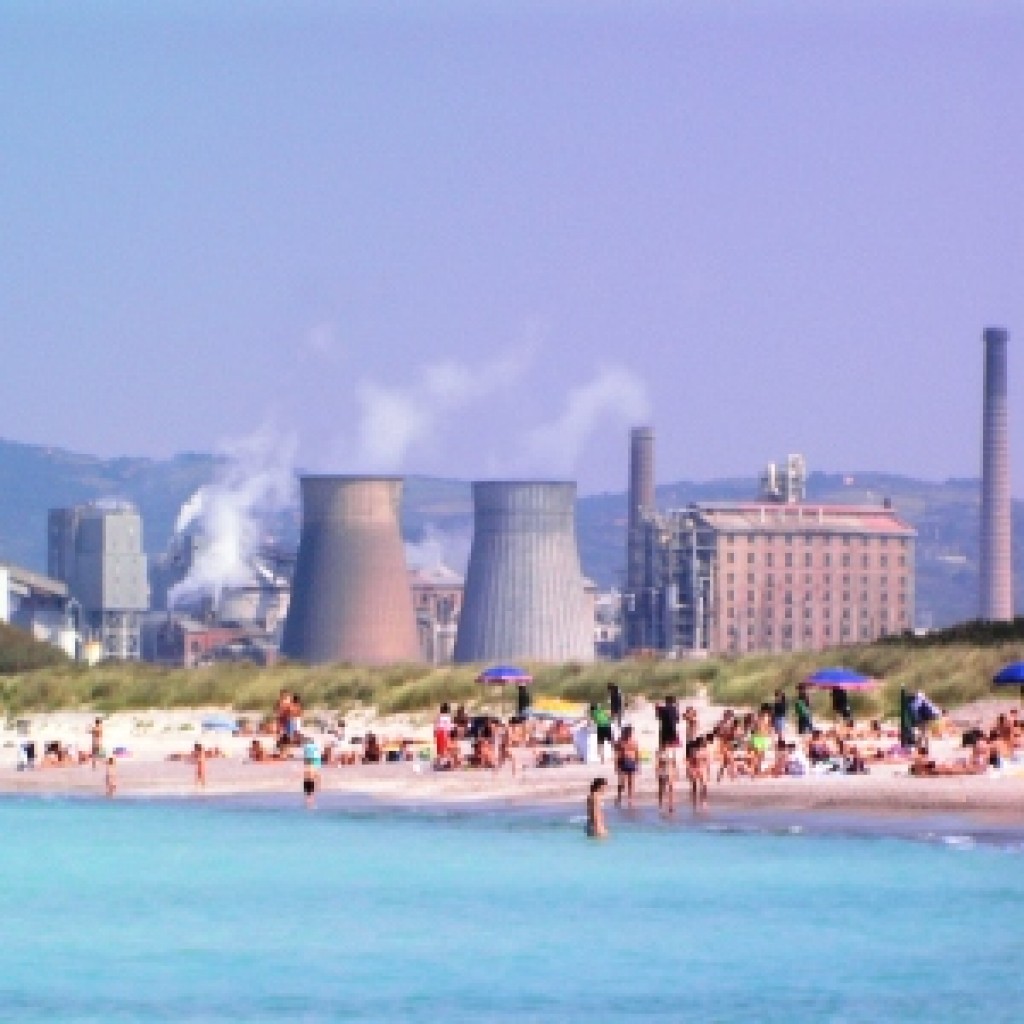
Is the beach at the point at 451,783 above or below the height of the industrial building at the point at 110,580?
below

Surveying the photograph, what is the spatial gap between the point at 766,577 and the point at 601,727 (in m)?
139

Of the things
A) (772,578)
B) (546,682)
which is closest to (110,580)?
(772,578)

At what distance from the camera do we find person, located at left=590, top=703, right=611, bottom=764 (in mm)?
38469

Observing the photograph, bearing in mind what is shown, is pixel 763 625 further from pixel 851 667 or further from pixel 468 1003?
pixel 468 1003

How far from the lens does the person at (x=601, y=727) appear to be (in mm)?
38469

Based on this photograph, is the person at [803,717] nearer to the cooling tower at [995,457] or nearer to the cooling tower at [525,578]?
the cooling tower at [525,578]

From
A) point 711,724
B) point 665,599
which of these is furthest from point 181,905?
point 665,599

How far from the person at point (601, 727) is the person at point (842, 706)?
380cm

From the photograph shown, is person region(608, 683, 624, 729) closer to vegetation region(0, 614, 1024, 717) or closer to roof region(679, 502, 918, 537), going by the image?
vegetation region(0, 614, 1024, 717)

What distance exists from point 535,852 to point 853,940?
5.83 metres

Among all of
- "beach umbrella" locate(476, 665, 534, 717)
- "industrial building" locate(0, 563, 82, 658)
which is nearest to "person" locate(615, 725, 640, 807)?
"beach umbrella" locate(476, 665, 534, 717)

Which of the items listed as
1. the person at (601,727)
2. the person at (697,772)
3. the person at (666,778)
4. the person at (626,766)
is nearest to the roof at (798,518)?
the person at (601,727)

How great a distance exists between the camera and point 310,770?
120 feet

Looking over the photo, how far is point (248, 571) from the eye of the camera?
182 metres
